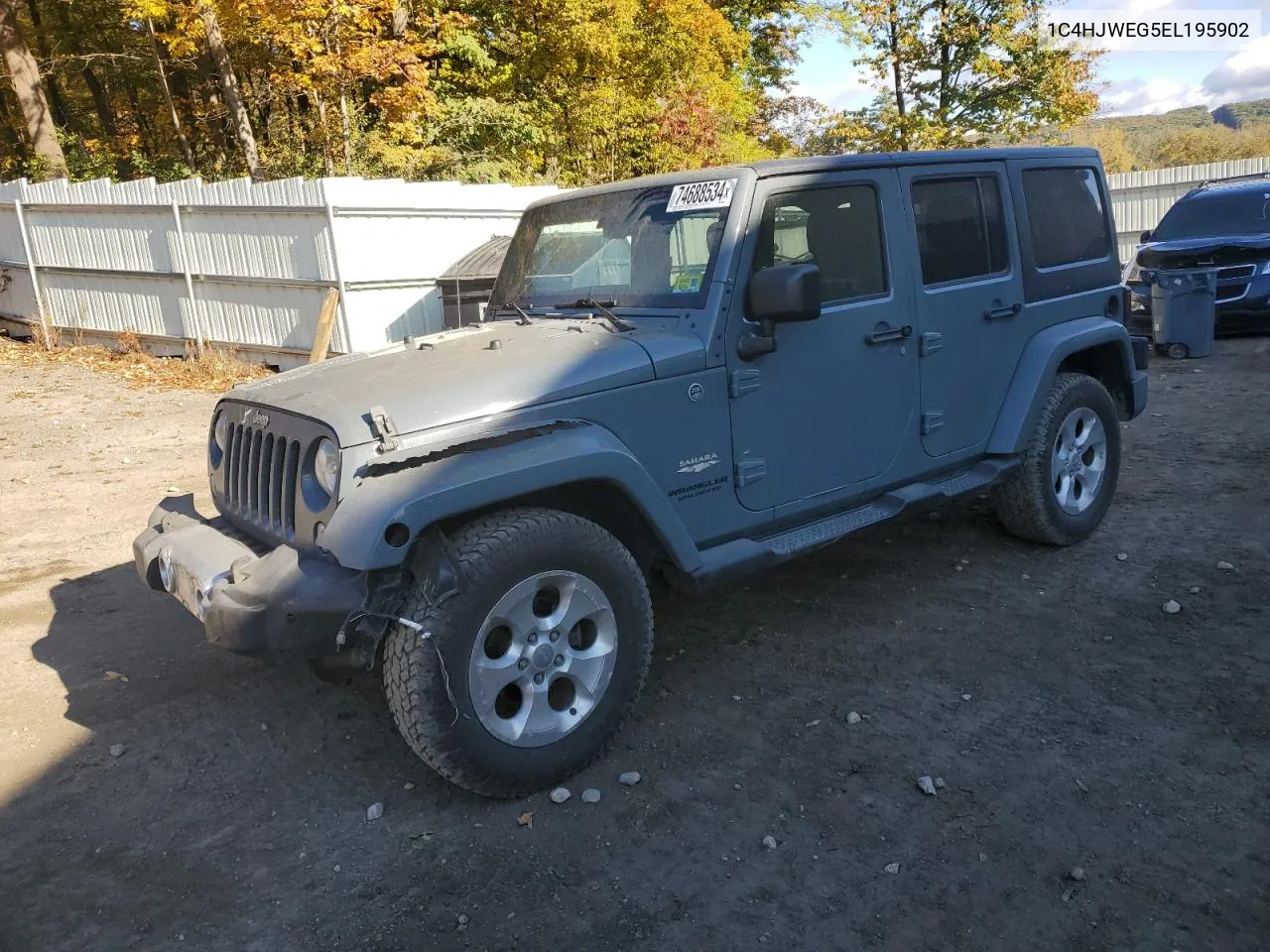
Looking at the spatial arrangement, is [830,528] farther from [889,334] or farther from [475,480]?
[475,480]

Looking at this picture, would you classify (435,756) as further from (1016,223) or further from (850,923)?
(1016,223)

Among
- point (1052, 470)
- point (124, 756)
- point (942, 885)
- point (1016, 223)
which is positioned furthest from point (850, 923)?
point (1016, 223)

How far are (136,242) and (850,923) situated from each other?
13301mm

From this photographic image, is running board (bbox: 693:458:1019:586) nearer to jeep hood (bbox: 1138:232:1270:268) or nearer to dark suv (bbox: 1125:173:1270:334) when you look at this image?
dark suv (bbox: 1125:173:1270:334)

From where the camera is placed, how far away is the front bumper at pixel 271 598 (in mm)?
2988

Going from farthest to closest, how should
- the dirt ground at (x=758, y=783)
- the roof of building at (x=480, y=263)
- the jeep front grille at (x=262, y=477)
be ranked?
1. the roof of building at (x=480, y=263)
2. the jeep front grille at (x=262, y=477)
3. the dirt ground at (x=758, y=783)

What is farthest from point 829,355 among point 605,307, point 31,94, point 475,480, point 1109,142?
point 1109,142

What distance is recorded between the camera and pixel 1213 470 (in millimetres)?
6590

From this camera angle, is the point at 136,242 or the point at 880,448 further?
the point at 136,242

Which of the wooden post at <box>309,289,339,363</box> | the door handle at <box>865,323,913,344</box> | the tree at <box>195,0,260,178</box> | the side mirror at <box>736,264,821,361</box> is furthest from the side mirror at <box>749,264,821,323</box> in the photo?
the tree at <box>195,0,260,178</box>

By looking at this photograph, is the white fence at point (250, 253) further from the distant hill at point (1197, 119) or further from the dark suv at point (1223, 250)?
the distant hill at point (1197, 119)

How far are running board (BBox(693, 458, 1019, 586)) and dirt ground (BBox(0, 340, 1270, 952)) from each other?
1.83ft

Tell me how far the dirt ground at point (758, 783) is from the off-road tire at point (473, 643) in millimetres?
165

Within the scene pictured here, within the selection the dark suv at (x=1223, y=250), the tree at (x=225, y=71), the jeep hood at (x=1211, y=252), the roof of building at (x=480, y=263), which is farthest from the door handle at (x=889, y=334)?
the tree at (x=225, y=71)
